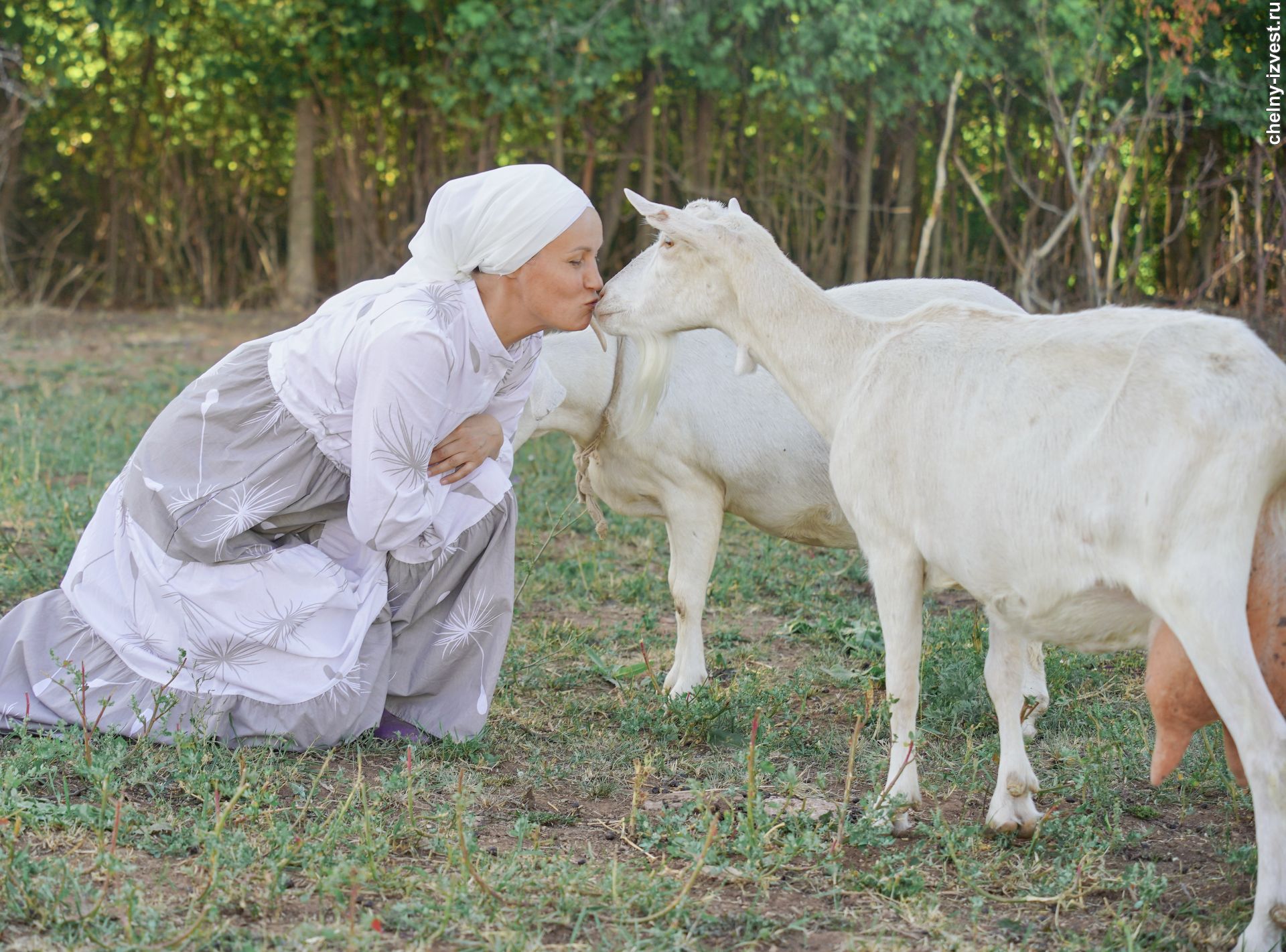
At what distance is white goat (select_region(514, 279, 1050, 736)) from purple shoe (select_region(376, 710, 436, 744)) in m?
0.92

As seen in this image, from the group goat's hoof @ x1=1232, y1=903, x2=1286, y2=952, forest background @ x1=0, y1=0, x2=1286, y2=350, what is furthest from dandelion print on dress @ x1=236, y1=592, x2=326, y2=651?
forest background @ x1=0, y1=0, x2=1286, y2=350

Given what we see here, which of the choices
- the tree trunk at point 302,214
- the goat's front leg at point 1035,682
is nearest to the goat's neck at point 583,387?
the goat's front leg at point 1035,682

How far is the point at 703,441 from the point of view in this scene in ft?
13.8

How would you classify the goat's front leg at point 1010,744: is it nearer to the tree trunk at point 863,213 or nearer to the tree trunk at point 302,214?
the tree trunk at point 863,213

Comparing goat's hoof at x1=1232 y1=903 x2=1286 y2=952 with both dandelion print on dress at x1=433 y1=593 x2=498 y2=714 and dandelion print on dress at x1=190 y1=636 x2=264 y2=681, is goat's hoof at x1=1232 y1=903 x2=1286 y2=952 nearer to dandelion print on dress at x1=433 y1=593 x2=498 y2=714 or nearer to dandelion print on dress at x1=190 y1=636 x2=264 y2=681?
dandelion print on dress at x1=433 y1=593 x2=498 y2=714

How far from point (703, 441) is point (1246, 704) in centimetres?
220

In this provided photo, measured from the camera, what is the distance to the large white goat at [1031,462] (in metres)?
2.24

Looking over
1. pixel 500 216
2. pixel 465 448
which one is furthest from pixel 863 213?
pixel 500 216

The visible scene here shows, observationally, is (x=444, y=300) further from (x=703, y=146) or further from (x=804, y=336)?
(x=703, y=146)

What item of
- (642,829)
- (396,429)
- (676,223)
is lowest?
(642,829)

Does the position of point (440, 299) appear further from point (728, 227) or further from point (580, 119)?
point (580, 119)

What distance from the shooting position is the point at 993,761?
11.2ft

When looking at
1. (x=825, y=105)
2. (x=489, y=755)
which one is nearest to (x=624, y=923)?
(x=489, y=755)

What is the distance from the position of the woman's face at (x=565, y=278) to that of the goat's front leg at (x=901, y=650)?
3.33 ft
